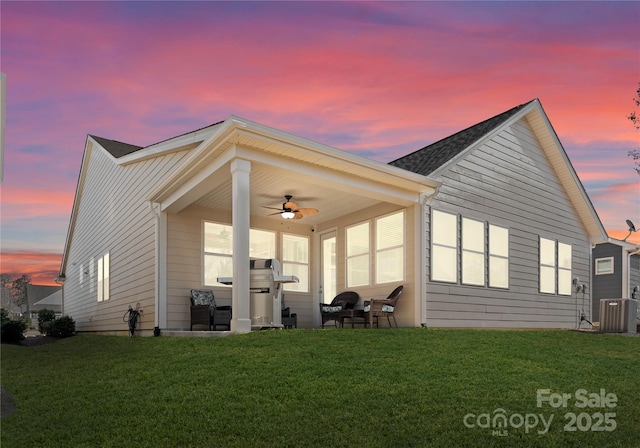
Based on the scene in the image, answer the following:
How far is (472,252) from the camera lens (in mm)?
Result: 12742

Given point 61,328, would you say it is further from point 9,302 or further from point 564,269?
point 9,302

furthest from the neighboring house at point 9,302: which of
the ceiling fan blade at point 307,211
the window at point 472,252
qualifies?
the window at point 472,252

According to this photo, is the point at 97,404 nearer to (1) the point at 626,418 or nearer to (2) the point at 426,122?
(1) the point at 626,418

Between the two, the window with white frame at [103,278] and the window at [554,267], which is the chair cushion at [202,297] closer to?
the window with white frame at [103,278]

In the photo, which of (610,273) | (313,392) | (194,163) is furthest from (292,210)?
(610,273)

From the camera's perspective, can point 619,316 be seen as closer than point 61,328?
Yes

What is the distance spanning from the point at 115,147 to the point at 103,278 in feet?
13.4

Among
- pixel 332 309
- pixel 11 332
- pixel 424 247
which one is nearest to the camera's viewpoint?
pixel 424 247

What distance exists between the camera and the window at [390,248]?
1195cm

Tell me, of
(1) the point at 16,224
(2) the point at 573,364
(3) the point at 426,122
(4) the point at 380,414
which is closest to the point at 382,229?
(3) the point at 426,122

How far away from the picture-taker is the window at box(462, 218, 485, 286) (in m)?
12.5

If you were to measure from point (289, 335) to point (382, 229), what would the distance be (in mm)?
4906

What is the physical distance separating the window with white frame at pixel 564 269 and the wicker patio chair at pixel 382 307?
6.17m

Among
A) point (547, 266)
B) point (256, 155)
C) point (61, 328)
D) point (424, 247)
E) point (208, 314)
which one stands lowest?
point (61, 328)
